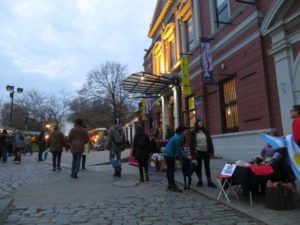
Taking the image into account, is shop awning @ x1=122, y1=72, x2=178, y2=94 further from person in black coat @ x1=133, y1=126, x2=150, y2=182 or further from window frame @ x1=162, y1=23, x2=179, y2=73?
person in black coat @ x1=133, y1=126, x2=150, y2=182

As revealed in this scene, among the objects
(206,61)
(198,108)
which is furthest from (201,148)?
(198,108)

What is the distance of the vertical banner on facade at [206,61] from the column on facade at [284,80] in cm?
350

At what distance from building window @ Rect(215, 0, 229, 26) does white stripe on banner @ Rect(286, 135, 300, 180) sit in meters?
8.46

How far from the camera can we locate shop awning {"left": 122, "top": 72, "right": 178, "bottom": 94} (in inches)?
611

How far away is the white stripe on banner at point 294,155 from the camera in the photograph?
421 centimetres

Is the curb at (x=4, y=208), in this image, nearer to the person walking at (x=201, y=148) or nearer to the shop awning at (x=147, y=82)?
the person walking at (x=201, y=148)

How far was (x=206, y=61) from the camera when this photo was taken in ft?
38.3

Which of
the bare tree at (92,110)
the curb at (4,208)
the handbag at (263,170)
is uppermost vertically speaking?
the bare tree at (92,110)

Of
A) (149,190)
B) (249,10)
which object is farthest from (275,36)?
(149,190)

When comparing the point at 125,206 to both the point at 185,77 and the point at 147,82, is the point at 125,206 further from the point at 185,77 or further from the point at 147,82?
the point at 147,82

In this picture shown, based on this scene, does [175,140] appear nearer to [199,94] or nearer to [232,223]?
[232,223]

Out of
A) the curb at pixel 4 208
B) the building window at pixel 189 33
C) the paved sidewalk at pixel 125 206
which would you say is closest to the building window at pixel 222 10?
the building window at pixel 189 33

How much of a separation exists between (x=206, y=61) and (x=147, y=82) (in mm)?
5884

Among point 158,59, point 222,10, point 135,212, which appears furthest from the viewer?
point 158,59
